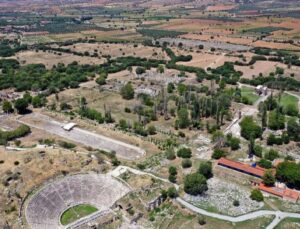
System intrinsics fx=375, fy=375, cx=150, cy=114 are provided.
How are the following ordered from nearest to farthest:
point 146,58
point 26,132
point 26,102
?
1. point 26,132
2. point 26,102
3. point 146,58

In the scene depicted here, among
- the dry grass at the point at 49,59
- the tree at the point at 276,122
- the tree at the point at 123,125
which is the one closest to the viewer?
the tree at the point at 276,122

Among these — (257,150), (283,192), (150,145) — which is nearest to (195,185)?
(283,192)

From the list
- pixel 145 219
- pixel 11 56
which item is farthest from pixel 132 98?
pixel 11 56

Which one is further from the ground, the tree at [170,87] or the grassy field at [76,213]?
the tree at [170,87]

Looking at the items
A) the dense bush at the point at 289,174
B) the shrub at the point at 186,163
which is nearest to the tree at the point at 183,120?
the shrub at the point at 186,163

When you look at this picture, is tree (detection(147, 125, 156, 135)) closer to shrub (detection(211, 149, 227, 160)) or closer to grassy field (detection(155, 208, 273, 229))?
shrub (detection(211, 149, 227, 160))

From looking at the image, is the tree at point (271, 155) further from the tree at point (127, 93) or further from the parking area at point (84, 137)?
the tree at point (127, 93)

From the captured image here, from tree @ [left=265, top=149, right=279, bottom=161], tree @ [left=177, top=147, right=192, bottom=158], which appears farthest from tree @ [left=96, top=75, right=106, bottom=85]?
tree @ [left=265, top=149, right=279, bottom=161]

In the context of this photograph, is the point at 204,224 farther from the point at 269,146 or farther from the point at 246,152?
the point at 269,146

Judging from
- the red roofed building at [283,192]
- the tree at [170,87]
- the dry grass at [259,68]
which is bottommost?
the red roofed building at [283,192]
